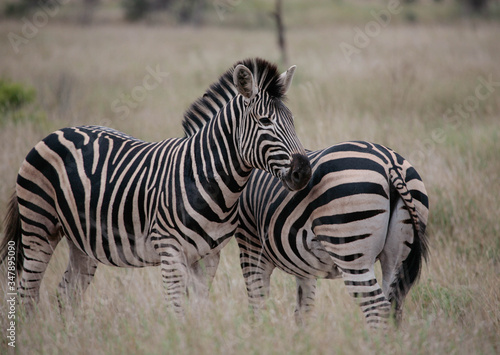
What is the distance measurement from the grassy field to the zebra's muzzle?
0.82 meters

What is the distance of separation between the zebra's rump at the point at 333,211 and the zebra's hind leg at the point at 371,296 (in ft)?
0.36

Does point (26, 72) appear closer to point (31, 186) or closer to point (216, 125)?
point (31, 186)

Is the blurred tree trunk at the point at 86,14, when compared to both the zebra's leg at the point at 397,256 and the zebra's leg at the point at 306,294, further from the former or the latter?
the zebra's leg at the point at 397,256

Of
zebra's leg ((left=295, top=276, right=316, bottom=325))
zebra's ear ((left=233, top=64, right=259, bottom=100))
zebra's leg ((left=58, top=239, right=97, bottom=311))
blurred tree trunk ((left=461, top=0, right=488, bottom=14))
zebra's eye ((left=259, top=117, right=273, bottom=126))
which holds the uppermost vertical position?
blurred tree trunk ((left=461, top=0, right=488, bottom=14))

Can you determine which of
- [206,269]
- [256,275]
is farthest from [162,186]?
[256,275]

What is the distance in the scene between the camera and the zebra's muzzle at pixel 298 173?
303cm

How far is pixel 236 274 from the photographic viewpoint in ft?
15.6

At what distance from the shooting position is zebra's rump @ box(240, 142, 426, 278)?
3.01 m

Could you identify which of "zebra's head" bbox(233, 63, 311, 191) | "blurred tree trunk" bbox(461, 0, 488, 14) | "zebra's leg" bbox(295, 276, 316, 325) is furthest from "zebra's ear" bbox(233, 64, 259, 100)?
"blurred tree trunk" bbox(461, 0, 488, 14)

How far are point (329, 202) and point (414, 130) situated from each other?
5.39 meters

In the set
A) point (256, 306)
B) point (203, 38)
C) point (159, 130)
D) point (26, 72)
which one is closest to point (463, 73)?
point (159, 130)

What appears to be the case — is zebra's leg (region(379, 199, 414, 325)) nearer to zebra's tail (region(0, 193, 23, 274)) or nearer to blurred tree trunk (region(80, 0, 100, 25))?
zebra's tail (region(0, 193, 23, 274))

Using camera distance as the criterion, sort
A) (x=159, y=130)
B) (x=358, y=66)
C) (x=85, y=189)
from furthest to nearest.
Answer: (x=358, y=66)
(x=159, y=130)
(x=85, y=189)

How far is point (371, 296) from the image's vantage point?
10.0ft
